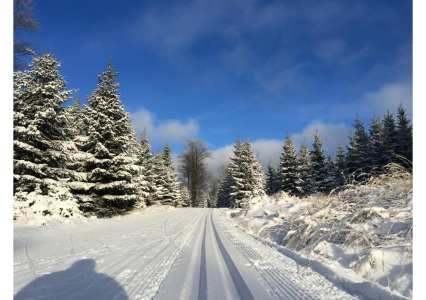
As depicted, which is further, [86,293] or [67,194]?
[67,194]

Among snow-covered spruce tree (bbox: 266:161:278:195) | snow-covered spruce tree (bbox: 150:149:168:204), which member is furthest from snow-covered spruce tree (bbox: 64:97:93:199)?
snow-covered spruce tree (bbox: 266:161:278:195)

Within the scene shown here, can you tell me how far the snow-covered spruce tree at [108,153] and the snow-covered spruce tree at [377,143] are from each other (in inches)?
1161

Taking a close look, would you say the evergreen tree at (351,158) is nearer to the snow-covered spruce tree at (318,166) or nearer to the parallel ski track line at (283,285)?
the snow-covered spruce tree at (318,166)

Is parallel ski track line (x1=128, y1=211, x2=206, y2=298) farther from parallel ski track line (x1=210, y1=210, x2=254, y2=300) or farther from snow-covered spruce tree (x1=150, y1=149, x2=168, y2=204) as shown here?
snow-covered spruce tree (x1=150, y1=149, x2=168, y2=204)

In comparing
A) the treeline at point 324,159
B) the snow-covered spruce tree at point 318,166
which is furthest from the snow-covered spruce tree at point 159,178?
the snow-covered spruce tree at point 318,166

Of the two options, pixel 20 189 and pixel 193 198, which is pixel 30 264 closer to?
pixel 20 189

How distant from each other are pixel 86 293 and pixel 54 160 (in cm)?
1137

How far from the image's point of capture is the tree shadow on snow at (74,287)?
8.11ft

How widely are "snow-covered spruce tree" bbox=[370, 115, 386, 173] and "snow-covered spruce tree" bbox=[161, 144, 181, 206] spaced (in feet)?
88.8

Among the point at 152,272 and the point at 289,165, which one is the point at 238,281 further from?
the point at 289,165

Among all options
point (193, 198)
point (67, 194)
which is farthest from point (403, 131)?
point (67, 194)

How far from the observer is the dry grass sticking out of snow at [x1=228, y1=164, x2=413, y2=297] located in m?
2.94

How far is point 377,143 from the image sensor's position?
30156mm
